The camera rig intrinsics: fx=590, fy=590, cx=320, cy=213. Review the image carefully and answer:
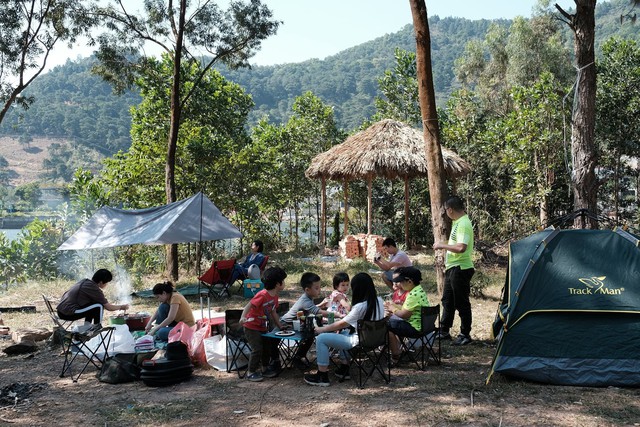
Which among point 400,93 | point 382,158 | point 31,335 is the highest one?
point 400,93

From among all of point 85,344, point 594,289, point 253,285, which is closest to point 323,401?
point 594,289

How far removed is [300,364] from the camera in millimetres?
5535

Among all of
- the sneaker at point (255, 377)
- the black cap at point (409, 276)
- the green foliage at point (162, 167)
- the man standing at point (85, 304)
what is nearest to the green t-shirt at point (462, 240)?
the black cap at point (409, 276)

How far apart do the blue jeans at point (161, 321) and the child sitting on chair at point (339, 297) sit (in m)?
1.68

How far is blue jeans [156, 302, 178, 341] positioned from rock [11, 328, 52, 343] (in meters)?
1.91

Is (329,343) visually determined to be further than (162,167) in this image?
No

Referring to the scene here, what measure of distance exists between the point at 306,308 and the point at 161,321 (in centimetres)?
174

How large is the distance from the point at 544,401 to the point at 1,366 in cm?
530

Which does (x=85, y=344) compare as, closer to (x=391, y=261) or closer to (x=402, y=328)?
(x=402, y=328)

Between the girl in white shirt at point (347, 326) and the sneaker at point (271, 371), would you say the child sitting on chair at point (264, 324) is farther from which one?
the girl in white shirt at point (347, 326)

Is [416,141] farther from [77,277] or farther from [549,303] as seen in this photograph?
[549,303]

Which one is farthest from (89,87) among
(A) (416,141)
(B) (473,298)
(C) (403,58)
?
(B) (473,298)

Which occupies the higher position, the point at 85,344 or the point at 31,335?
the point at 85,344

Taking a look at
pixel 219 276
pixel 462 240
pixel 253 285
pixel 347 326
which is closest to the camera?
pixel 347 326
